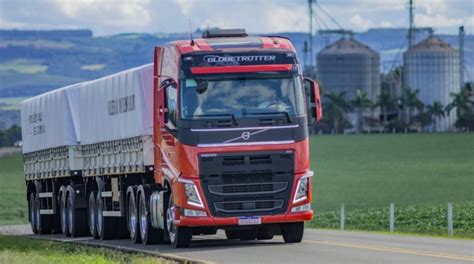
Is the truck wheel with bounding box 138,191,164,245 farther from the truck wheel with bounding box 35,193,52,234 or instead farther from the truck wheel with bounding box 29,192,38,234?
the truck wheel with bounding box 29,192,38,234

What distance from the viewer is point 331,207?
72.7 meters

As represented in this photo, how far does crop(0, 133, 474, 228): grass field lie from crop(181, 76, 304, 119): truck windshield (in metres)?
40.3

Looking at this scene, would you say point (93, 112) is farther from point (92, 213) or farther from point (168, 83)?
point (168, 83)

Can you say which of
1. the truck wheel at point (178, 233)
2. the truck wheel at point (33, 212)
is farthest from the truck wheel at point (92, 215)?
the truck wheel at point (178, 233)

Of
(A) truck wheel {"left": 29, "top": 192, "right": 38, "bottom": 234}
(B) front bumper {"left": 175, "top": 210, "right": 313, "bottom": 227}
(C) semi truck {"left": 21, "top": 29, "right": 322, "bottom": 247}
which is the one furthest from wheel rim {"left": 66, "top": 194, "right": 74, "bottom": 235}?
(B) front bumper {"left": 175, "top": 210, "right": 313, "bottom": 227}

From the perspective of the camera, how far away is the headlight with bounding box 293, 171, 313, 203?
25.4 meters

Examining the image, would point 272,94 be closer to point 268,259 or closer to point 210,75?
point 210,75

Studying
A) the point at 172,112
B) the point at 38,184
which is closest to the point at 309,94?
the point at 172,112

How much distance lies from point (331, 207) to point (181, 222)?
47.8 m

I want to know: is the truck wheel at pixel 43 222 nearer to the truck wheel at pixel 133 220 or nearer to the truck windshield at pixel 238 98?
the truck wheel at pixel 133 220

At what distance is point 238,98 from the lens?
82.5ft

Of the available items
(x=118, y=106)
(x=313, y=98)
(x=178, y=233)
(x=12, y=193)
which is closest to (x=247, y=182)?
(x=178, y=233)

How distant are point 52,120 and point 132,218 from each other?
9366mm

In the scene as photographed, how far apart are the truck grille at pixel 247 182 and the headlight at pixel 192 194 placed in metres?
0.15
